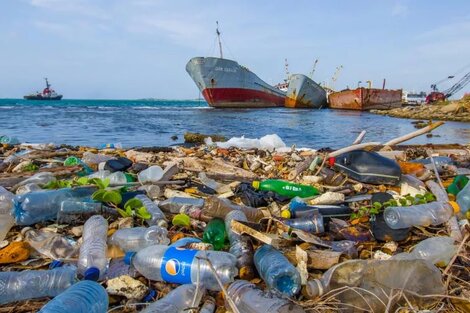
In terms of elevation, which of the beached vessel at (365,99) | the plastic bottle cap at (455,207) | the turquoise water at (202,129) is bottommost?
the turquoise water at (202,129)

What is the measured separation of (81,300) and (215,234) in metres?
0.88

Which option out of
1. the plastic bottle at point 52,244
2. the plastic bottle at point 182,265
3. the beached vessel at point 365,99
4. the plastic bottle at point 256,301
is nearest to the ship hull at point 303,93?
the beached vessel at point 365,99

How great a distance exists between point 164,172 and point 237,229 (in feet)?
5.53

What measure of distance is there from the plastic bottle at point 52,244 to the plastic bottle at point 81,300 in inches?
21.5

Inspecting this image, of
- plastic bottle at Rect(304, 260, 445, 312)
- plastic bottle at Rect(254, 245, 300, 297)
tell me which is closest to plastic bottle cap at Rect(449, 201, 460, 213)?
plastic bottle at Rect(304, 260, 445, 312)

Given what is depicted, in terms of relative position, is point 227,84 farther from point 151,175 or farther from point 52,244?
point 52,244

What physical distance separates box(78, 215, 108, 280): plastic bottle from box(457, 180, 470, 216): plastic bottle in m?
2.57

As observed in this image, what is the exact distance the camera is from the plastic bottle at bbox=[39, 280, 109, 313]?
4.06ft

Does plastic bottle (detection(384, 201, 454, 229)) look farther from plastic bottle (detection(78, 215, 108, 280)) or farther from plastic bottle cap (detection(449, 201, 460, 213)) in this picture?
plastic bottle (detection(78, 215, 108, 280))

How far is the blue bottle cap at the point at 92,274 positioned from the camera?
1567 millimetres

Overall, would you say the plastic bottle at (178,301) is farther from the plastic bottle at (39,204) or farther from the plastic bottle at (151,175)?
the plastic bottle at (151,175)

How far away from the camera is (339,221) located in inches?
92.2

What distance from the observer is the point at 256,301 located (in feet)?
4.40

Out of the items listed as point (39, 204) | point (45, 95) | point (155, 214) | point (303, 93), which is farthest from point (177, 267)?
point (45, 95)
